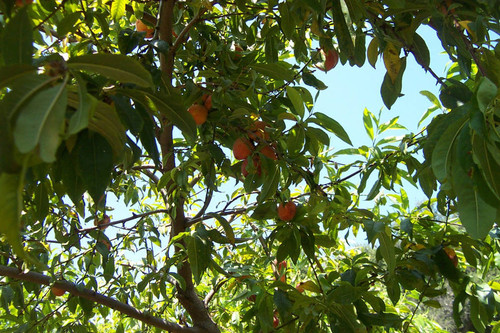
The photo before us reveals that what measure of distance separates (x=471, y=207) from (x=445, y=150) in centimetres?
12

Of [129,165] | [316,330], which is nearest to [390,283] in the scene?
[316,330]

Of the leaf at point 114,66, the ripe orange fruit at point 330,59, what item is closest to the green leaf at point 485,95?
the leaf at point 114,66

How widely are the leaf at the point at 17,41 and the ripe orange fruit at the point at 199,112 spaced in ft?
2.97

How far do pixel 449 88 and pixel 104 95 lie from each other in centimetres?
94

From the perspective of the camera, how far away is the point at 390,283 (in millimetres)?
1833

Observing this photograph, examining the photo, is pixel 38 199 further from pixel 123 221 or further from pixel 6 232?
pixel 123 221

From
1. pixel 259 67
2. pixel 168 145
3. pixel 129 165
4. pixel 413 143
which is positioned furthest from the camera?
A: pixel 168 145

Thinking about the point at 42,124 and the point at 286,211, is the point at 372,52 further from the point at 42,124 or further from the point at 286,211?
the point at 42,124

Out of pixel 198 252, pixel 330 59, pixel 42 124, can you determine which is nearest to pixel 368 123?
pixel 330 59

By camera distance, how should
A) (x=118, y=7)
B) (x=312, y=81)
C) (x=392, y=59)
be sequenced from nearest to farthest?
(x=392, y=59) < (x=312, y=81) < (x=118, y=7)

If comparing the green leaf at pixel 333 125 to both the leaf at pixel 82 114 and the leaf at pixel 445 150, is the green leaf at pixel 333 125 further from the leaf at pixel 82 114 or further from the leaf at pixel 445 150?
the leaf at pixel 82 114

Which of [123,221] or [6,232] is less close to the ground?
[123,221]

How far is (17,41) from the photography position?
0.74 meters

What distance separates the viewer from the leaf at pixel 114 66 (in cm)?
73
